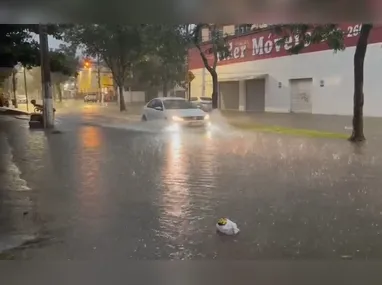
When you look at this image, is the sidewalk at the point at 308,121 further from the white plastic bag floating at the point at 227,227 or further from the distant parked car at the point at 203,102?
the white plastic bag floating at the point at 227,227

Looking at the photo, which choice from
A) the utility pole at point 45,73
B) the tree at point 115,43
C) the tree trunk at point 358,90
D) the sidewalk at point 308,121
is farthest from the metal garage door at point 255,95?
the utility pole at point 45,73

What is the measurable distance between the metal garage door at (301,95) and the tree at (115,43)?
2.16 meters

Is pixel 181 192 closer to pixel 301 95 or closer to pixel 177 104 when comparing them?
pixel 177 104

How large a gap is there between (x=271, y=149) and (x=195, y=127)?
104 cm

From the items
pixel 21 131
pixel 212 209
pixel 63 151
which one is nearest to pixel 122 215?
pixel 212 209

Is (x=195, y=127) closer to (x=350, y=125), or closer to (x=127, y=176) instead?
(x=127, y=176)

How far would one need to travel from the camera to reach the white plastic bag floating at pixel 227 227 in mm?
4348

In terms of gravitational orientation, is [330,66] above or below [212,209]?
above

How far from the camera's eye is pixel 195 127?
5.73m

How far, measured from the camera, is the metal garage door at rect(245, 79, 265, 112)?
6312mm

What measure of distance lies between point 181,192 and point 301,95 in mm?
2324

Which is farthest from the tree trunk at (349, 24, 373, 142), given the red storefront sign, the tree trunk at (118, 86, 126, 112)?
the tree trunk at (118, 86, 126, 112)

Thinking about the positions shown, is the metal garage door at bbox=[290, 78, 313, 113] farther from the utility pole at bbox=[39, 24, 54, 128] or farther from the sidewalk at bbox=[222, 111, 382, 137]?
the utility pole at bbox=[39, 24, 54, 128]

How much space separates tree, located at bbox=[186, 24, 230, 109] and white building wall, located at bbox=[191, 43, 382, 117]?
8cm
